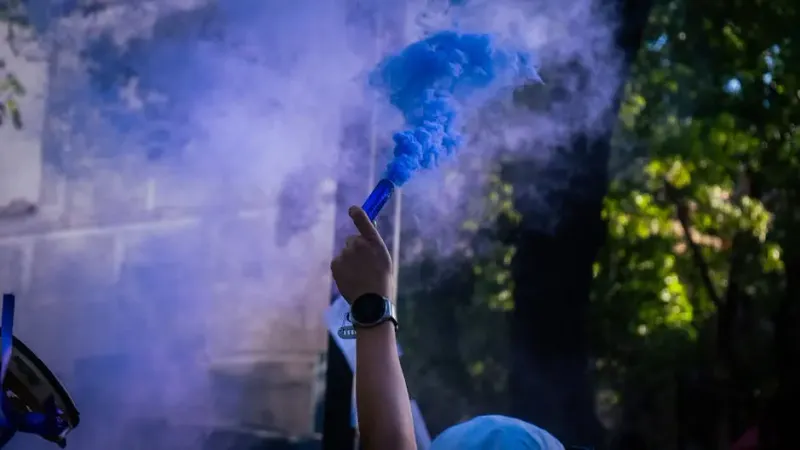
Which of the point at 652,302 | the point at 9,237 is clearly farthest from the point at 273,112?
the point at 652,302

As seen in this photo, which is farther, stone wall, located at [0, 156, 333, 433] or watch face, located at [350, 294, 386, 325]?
stone wall, located at [0, 156, 333, 433]

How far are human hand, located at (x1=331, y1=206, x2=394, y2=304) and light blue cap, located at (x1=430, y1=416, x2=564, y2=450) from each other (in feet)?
0.57

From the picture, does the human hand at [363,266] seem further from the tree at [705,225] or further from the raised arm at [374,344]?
the tree at [705,225]

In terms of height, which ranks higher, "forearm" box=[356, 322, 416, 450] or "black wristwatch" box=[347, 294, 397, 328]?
"black wristwatch" box=[347, 294, 397, 328]

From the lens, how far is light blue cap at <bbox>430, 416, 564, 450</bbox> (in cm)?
75

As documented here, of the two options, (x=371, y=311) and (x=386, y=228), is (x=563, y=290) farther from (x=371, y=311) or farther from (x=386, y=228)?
(x=371, y=311)

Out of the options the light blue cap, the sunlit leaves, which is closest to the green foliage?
the sunlit leaves

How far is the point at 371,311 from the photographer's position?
0.69 meters

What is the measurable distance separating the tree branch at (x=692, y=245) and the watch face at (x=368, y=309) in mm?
976

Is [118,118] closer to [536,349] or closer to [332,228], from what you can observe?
[332,228]

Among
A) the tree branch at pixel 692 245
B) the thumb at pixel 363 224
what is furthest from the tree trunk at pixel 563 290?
the thumb at pixel 363 224

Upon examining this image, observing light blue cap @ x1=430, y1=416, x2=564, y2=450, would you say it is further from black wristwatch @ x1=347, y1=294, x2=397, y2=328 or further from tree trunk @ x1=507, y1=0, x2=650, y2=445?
tree trunk @ x1=507, y1=0, x2=650, y2=445

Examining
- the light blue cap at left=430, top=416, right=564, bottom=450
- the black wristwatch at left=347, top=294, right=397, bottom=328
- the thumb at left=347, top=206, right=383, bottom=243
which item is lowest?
the light blue cap at left=430, top=416, right=564, bottom=450

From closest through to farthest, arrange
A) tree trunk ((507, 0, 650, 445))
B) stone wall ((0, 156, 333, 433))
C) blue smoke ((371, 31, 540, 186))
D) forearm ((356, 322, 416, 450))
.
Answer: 1. forearm ((356, 322, 416, 450))
2. blue smoke ((371, 31, 540, 186))
3. stone wall ((0, 156, 333, 433))
4. tree trunk ((507, 0, 650, 445))
